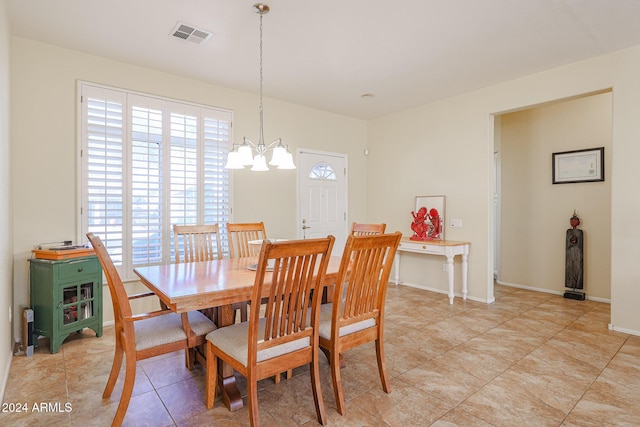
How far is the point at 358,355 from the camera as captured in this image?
2.76 meters

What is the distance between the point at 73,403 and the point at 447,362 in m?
2.57

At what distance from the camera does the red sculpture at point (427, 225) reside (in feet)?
15.1

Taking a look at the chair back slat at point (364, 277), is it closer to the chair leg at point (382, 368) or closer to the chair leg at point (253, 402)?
the chair leg at point (382, 368)

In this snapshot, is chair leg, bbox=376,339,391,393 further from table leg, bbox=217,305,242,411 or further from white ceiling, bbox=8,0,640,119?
white ceiling, bbox=8,0,640,119

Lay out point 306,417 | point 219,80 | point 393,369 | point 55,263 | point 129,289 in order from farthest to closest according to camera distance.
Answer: point 219,80 < point 129,289 < point 55,263 < point 393,369 < point 306,417

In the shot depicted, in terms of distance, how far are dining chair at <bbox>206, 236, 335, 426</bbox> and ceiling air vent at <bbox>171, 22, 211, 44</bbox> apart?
2.21 m

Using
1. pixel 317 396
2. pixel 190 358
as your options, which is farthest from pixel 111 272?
pixel 317 396

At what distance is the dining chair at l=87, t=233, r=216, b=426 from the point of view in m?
1.75

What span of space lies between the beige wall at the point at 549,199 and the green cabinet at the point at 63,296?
17.7ft

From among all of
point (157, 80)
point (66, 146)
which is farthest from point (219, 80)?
point (66, 146)

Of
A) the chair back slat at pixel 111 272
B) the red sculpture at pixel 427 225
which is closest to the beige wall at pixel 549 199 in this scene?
the red sculpture at pixel 427 225

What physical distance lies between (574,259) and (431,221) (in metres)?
1.86

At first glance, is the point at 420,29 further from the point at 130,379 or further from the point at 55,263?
the point at 55,263

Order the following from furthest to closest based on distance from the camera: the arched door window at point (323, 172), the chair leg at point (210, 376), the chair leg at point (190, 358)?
1. the arched door window at point (323, 172)
2. the chair leg at point (190, 358)
3. the chair leg at point (210, 376)
